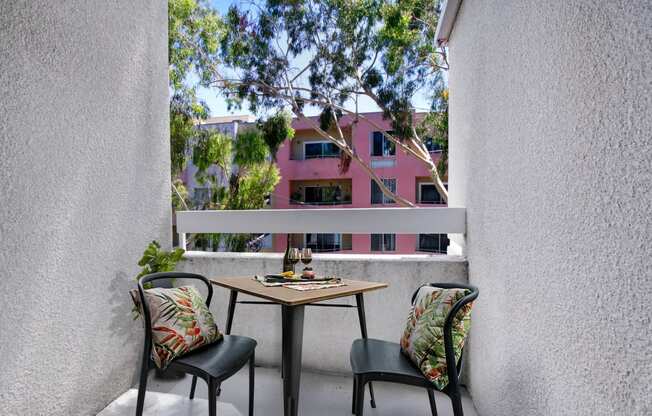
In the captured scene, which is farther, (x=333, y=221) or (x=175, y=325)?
(x=333, y=221)

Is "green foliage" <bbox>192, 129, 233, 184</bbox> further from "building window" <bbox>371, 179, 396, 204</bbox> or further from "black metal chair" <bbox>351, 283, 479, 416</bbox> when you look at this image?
"black metal chair" <bbox>351, 283, 479, 416</bbox>

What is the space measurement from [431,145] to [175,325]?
6.00 m

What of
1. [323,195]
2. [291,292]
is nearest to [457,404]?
[291,292]

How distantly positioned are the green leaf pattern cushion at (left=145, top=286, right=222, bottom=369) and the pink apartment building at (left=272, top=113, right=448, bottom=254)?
13.5 ft

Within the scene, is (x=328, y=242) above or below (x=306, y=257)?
below

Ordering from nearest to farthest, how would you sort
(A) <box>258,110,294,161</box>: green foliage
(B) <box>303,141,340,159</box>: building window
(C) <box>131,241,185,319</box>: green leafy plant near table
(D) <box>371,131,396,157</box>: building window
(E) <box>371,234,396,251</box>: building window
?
(C) <box>131,241,185,319</box>: green leafy plant near table < (E) <box>371,234,396,251</box>: building window < (A) <box>258,110,294,161</box>: green foliage < (D) <box>371,131,396,157</box>: building window < (B) <box>303,141,340,159</box>: building window

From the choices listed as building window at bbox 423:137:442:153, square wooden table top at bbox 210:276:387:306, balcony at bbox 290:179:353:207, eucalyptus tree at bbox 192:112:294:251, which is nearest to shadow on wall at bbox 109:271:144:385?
square wooden table top at bbox 210:276:387:306

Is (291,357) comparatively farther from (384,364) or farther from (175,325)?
(175,325)

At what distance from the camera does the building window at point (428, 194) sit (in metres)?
7.46

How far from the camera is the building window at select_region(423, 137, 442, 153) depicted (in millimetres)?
6719

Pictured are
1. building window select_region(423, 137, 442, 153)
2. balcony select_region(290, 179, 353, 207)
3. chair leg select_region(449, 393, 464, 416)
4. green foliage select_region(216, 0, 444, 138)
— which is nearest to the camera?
chair leg select_region(449, 393, 464, 416)

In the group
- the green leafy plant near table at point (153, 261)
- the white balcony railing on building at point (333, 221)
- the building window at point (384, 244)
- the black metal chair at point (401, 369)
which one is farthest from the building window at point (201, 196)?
the black metal chair at point (401, 369)

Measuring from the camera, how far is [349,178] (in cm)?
827

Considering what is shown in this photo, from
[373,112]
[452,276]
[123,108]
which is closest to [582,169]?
[452,276]
